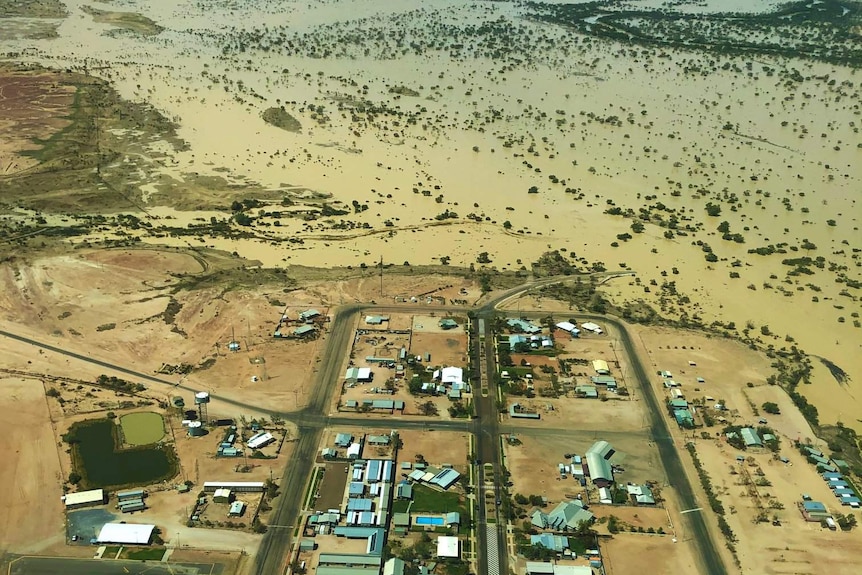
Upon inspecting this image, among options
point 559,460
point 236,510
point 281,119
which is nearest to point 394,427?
→ point 559,460

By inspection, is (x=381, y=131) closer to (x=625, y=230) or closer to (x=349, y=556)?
(x=625, y=230)

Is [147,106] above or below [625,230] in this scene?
above

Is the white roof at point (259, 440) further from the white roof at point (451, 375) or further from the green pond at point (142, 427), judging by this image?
the white roof at point (451, 375)

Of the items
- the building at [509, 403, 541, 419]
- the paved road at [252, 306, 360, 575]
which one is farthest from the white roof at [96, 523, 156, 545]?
the building at [509, 403, 541, 419]

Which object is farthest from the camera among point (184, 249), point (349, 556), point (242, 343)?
point (184, 249)

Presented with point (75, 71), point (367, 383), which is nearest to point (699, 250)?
point (367, 383)
